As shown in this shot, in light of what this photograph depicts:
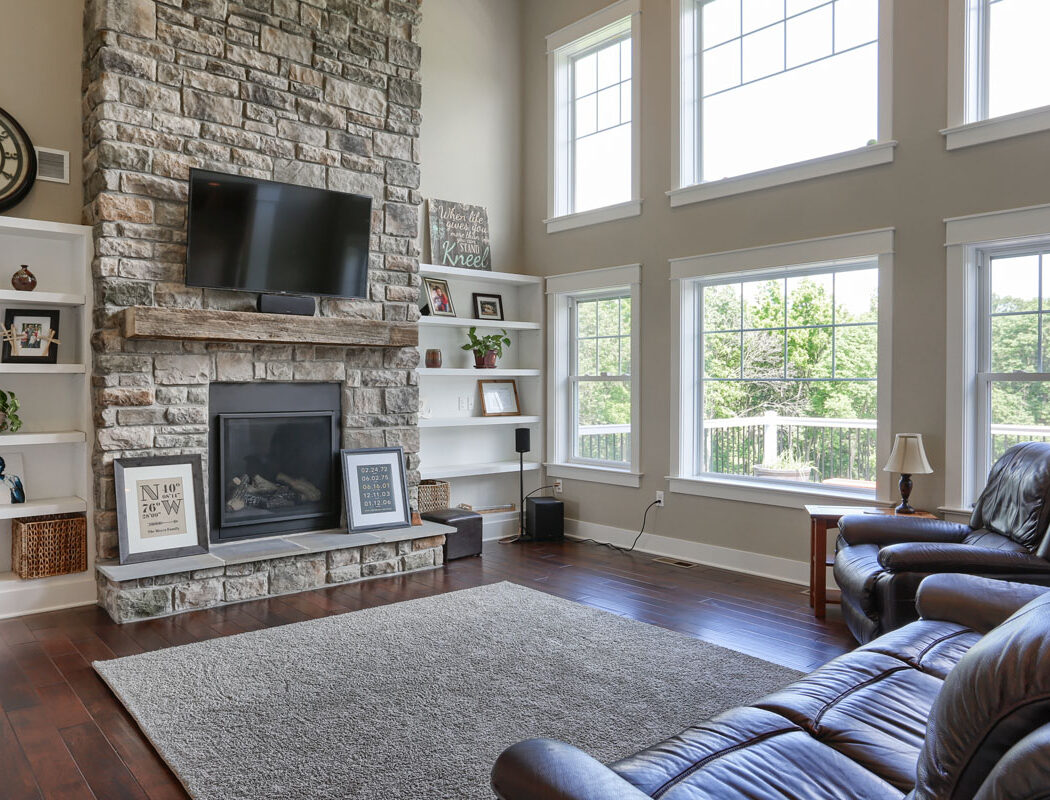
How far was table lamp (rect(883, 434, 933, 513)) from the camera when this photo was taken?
4.05 metres

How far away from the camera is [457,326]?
6246 millimetres

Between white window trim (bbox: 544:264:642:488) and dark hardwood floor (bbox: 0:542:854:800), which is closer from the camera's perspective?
dark hardwood floor (bbox: 0:542:854:800)

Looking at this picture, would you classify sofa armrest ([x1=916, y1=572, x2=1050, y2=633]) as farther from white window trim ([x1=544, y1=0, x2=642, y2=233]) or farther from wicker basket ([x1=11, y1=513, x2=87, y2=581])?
wicker basket ([x1=11, y1=513, x2=87, y2=581])

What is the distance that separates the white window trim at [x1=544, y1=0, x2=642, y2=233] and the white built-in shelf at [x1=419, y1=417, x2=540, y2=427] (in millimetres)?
1613

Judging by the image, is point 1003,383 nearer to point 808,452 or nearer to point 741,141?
point 808,452

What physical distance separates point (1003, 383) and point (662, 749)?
342cm

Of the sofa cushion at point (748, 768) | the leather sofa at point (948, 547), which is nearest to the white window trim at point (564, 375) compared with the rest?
the leather sofa at point (948, 547)

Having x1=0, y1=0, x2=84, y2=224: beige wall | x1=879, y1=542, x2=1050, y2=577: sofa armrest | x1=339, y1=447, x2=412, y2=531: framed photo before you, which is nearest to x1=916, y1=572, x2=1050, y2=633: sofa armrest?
x1=879, y1=542, x2=1050, y2=577: sofa armrest

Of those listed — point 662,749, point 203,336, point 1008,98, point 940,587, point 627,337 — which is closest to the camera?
point 662,749

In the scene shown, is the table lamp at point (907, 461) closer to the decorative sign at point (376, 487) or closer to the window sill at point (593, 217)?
the window sill at point (593, 217)

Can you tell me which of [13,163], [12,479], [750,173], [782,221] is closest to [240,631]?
[12,479]

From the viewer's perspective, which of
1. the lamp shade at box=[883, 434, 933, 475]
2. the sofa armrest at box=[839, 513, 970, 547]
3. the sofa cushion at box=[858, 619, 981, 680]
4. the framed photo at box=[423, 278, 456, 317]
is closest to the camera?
the sofa cushion at box=[858, 619, 981, 680]

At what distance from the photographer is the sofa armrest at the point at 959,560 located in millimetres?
3068

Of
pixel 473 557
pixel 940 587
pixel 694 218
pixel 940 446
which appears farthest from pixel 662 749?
pixel 694 218
